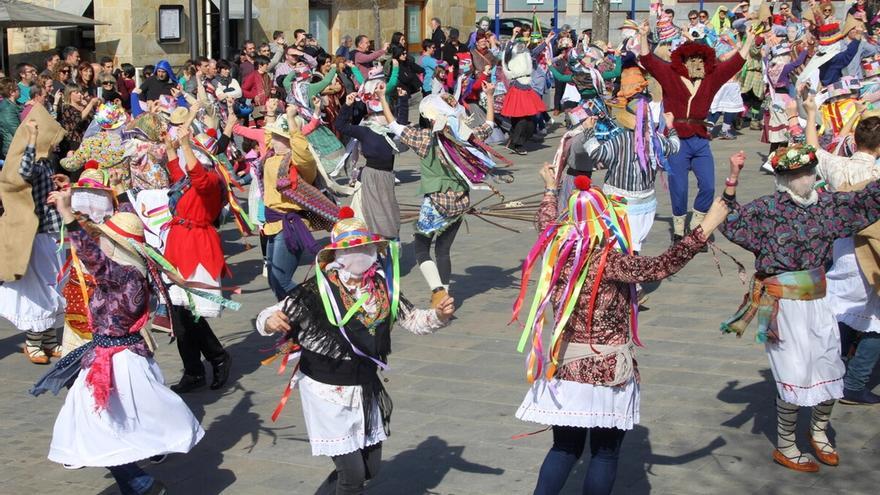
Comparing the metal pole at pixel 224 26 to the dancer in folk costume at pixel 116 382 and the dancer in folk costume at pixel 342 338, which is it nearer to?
→ the dancer in folk costume at pixel 116 382

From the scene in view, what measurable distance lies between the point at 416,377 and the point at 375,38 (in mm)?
24165

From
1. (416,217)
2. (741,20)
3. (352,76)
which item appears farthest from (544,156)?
(416,217)

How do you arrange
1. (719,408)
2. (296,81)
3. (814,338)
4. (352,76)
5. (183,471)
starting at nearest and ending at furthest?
(814,338) < (183,471) < (719,408) < (296,81) < (352,76)

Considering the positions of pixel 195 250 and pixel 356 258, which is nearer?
pixel 356 258

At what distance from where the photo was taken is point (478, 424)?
24.2ft

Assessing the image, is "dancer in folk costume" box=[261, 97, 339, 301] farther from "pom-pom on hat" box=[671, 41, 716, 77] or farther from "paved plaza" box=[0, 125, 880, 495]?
"pom-pom on hat" box=[671, 41, 716, 77]

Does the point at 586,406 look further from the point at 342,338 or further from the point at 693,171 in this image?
the point at 693,171

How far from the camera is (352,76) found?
20.1 m

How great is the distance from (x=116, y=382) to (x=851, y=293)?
449cm

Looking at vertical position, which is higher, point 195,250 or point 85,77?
point 85,77

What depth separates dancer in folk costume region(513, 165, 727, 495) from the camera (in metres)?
5.47

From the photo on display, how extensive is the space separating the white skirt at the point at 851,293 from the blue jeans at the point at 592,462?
97.2 inches

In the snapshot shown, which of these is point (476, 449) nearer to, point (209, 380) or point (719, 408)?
point (719, 408)

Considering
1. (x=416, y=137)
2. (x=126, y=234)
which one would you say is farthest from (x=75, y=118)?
(x=126, y=234)
